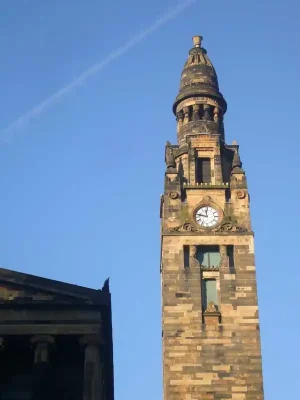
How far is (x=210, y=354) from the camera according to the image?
54.4 meters

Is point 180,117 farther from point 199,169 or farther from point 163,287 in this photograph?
point 163,287

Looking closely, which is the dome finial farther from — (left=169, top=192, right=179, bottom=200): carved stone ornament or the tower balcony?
(left=169, top=192, right=179, bottom=200): carved stone ornament

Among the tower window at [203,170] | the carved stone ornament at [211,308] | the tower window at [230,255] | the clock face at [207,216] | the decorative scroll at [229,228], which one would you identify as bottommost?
the carved stone ornament at [211,308]

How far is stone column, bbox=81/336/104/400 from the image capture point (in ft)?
137

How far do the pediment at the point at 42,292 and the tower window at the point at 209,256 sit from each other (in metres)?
14.2

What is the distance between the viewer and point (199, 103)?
6669 centimetres

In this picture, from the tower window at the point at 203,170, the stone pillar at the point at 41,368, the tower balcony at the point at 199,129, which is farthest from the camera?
the tower balcony at the point at 199,129

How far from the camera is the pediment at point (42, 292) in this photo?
44.5 metres

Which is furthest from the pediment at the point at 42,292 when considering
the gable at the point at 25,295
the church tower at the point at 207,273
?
the church tower at the point at 207,273

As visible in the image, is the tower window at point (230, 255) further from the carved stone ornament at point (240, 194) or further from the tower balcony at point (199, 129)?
the tower balcony at point (199, 129)

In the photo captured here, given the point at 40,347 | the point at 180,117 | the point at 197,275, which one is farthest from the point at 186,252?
the point at 40,347

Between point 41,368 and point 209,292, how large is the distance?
55.3 ft

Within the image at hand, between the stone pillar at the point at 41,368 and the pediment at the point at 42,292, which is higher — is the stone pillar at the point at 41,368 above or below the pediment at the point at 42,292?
below

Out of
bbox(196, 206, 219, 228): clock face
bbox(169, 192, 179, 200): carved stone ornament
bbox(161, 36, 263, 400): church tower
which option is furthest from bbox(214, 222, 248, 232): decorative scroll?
bbox(169, 192, 179, 200): carved stone ornament
